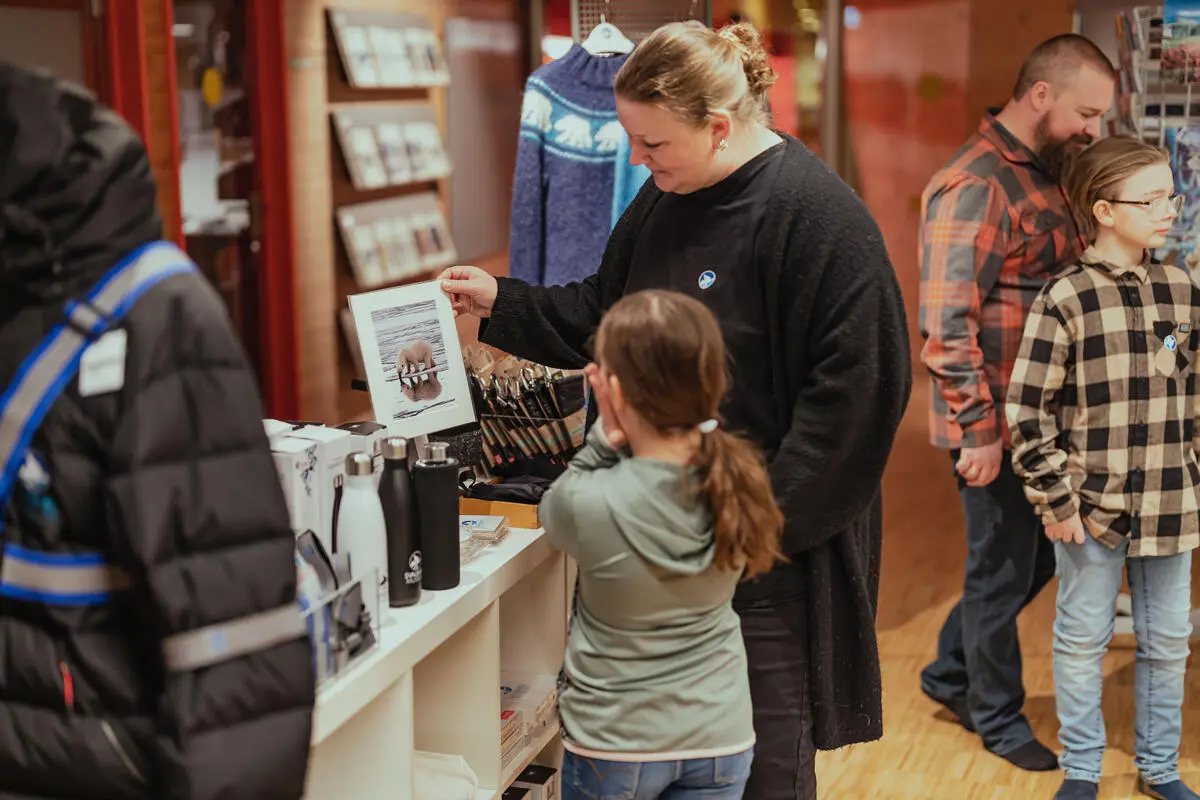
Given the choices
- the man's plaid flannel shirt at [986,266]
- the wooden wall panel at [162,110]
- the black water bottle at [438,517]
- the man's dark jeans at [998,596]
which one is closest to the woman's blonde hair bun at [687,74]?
the black water bottle at [438,517]

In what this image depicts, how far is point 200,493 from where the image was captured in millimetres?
1328

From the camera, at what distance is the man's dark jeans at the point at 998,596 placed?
3582 millimetres

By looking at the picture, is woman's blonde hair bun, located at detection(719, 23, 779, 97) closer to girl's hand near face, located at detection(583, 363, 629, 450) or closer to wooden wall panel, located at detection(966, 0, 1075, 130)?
girl's hand near face, located at detection(583, 363, 629, 450)

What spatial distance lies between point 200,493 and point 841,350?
1.03 metres

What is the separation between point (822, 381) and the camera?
203cm

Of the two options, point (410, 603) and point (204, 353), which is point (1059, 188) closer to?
point (410, 603)

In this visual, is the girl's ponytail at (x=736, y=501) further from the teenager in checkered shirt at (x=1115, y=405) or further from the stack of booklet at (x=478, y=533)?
the teenager in checkered shirt at (x=1115, y=405)

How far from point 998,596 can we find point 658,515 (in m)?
2.01

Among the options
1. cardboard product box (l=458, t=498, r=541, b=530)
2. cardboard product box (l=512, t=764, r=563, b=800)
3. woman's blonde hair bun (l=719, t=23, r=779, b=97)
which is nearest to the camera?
woman's blonde hair bun (l=719, t=23, r=779, b=97)

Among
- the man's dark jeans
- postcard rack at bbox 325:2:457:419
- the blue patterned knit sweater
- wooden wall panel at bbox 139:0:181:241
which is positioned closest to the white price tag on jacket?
the blue patterned knit sweater

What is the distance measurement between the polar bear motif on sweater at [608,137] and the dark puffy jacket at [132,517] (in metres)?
2.08

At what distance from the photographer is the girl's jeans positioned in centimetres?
199

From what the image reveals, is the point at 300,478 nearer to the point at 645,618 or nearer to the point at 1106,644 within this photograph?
the point at 645,618

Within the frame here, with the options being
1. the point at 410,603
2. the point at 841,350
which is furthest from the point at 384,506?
the point at 841,350
